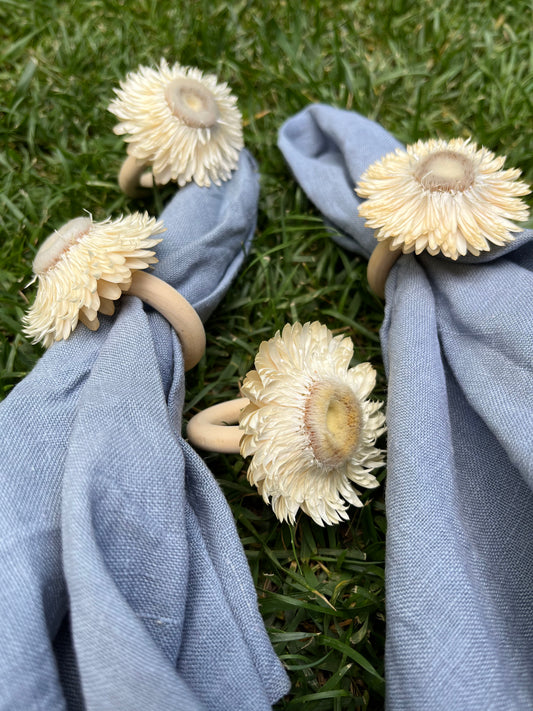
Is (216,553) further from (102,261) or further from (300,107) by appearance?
(300,107)

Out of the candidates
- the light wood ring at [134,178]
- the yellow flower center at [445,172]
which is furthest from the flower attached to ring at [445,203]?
the light wood ring at [134,178]

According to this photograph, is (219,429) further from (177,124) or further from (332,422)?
(177,124)

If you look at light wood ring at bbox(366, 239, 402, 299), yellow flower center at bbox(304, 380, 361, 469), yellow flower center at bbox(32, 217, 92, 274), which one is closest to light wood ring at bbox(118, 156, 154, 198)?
yellow flower center at bbox(32, 217, 92, 274)

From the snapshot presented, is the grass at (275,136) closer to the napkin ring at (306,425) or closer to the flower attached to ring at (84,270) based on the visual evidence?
the napkin ring at (306,425)

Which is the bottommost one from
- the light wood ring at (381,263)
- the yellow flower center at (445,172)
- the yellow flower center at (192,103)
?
the light wood ring at (381,263)

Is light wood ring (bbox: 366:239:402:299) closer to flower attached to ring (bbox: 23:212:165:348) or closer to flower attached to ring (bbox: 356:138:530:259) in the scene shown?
flower attached to ring (bbox: 356:138:530:259)

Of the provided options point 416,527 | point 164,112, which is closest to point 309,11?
point 164,112

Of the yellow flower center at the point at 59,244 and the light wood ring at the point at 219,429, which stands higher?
the yellow flower center at the point at 59,244
